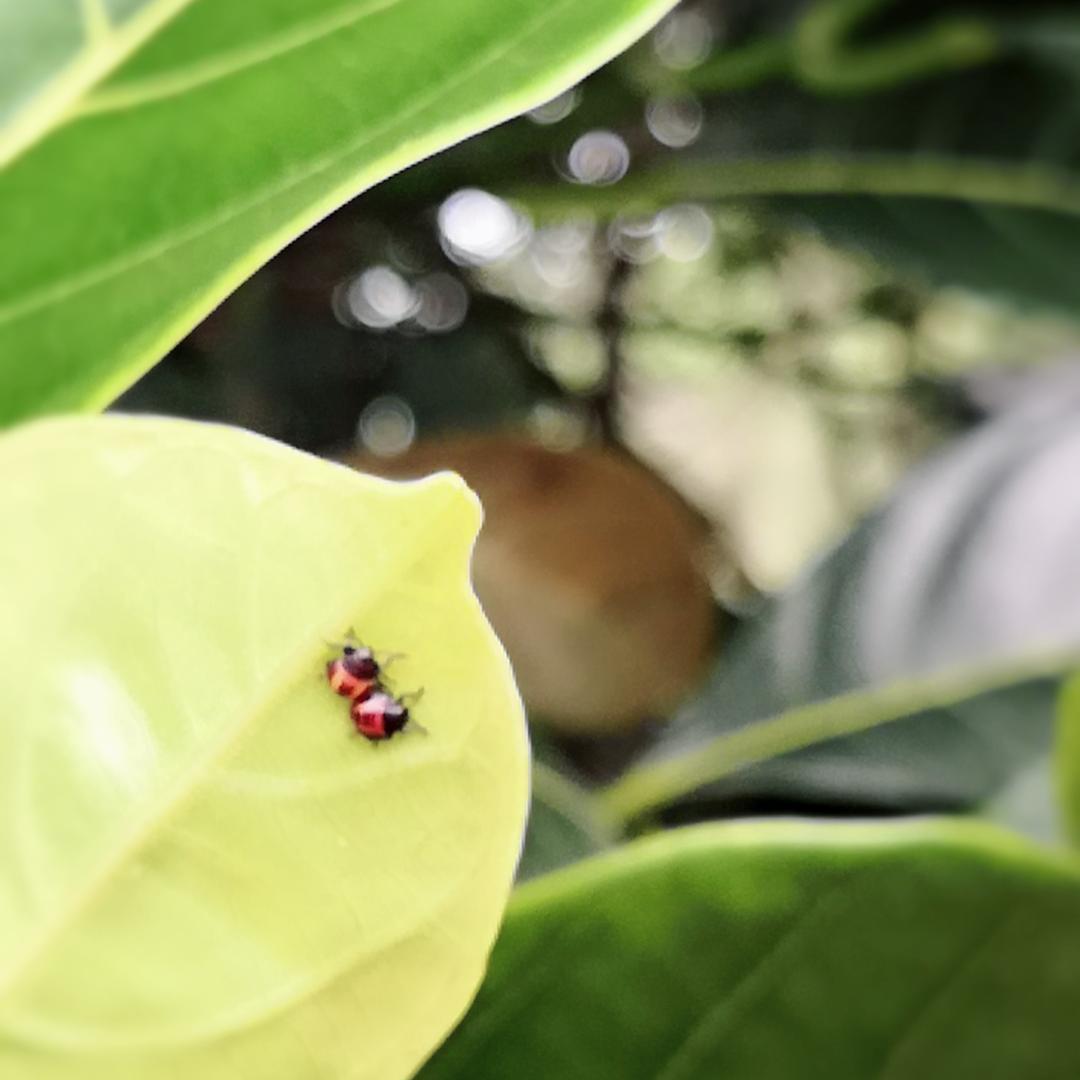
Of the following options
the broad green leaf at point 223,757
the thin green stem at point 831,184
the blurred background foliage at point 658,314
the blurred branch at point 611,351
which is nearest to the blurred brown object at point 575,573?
the blurred background foliage at point 658,314

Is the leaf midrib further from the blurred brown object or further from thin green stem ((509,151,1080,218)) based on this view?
thin green stem ((509,151,1080,218))

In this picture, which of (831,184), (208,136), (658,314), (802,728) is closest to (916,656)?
(802,728)

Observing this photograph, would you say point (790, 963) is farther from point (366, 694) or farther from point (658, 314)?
point (658, 314)

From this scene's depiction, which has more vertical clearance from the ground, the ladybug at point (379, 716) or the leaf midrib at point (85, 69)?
the leaf midrib at point (85, 69)

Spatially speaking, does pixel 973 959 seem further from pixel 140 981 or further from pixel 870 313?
pixel 870 313

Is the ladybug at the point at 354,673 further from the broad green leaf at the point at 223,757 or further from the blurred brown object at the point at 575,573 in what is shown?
the blurred brown object at the point at 575,573

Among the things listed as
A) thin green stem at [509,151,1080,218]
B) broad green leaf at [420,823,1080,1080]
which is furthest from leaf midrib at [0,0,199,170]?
thin green stem at [509,151,1080,218]

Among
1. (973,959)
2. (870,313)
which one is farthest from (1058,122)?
(973,959)
